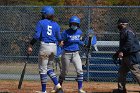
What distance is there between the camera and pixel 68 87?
562 inches

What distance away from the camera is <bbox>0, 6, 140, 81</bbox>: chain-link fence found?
53.5 feet

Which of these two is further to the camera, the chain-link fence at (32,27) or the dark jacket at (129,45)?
the chain-link fence at (32,27)

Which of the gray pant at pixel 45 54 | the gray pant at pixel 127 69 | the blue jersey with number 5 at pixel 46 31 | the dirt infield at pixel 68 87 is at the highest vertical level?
the blue jersey with number 5 at pixel 46 31

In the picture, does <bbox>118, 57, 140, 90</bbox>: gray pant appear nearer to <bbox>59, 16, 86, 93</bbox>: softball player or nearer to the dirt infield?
<bbox>59, 16, 86, 93</bbox>: softball player

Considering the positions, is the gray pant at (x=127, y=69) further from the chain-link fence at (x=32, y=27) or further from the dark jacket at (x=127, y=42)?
the chain-link fence at (x=32, y=27)

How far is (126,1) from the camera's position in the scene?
73.6 feet

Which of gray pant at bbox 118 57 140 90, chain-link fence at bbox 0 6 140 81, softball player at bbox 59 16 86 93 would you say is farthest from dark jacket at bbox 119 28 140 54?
chain-link fence at bbox 0 6 140 81

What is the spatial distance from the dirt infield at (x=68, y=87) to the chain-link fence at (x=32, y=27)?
41.4 inches

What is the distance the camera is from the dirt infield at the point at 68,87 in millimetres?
13267

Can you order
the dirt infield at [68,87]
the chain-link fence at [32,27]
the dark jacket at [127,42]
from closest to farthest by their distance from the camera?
the dark jacket at [127,42] → the dirt infield at [68,87] → the chain-link fence at [32,27]

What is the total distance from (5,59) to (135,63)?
6.07 meters

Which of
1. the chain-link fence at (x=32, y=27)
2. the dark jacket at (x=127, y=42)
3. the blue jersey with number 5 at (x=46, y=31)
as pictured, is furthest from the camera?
the chain-link fence at (x=32, y=27)

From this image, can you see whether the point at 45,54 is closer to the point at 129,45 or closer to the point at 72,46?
the point at 72,46

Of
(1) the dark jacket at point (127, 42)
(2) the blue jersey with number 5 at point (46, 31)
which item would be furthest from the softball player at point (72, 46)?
(1) the dark jacket at point (127, 42)
